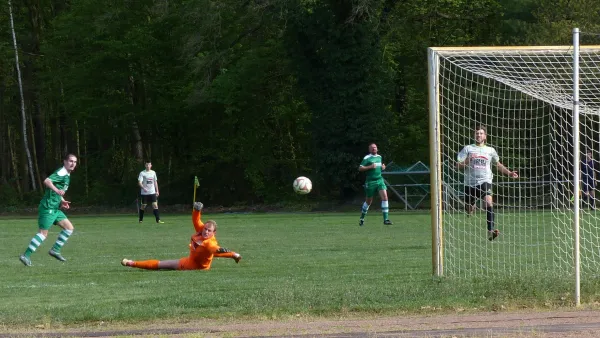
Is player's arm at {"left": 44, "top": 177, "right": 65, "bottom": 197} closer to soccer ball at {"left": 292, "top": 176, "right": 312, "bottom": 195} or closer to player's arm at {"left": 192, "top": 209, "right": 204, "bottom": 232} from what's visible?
player's arm at {"left": 192, "top": 209, "right": 204, "bottom": 232}

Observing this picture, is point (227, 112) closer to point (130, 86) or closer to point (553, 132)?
point (130, 86)

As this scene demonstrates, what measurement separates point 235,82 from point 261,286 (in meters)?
33.4

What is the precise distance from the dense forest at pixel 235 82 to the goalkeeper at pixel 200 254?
2727 cm

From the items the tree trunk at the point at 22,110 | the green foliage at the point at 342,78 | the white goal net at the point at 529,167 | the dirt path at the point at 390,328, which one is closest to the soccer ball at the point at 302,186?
the white goal net at the point at 529,167

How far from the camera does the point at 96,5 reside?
158ft

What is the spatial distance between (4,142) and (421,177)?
27630mm

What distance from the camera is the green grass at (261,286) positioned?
1045 centimetres

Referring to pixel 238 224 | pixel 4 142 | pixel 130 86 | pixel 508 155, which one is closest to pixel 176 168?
pixel 130 86

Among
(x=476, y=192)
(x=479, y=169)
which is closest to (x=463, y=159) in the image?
(x=479, y=169)

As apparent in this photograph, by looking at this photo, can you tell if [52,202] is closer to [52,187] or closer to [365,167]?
[52,187]

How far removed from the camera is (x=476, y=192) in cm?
1730

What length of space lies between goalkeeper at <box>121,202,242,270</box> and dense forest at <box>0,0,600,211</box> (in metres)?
27.3

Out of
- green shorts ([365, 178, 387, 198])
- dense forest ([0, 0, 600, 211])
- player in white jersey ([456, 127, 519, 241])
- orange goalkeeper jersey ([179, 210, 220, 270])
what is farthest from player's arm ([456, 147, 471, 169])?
dense forest ([0, 0, 600, 211])

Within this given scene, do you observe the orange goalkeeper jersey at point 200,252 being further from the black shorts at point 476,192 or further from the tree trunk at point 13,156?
the tree trunk at point 13,156
